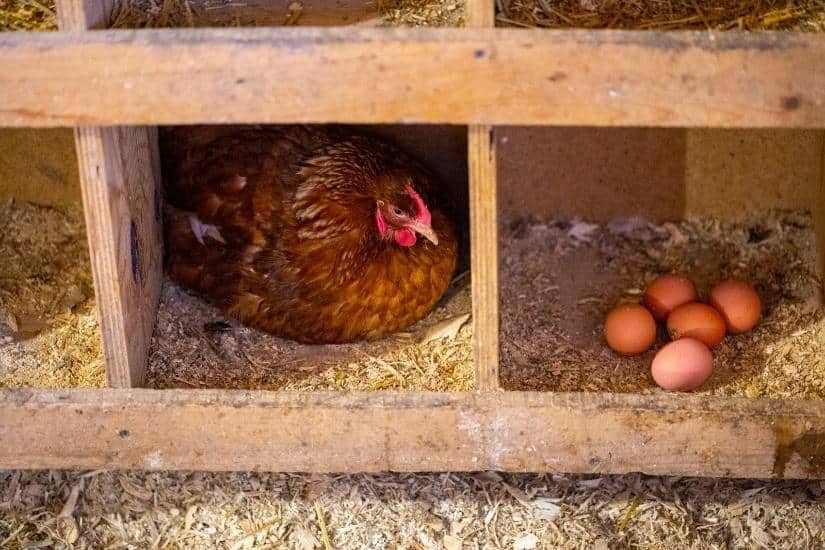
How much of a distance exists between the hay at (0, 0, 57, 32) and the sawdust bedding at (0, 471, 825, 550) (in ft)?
3.45

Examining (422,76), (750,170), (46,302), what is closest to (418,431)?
(422,76)

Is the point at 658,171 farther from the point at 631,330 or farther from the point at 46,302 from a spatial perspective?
the point at 46,302

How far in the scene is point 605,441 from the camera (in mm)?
1818

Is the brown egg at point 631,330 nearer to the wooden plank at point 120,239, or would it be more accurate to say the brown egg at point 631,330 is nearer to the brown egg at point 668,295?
the brown egg at point 668,295

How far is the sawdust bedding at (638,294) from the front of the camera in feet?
6.86

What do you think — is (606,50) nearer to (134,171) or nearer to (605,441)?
(605,441)

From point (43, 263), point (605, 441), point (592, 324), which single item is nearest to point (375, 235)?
point (592, 324)

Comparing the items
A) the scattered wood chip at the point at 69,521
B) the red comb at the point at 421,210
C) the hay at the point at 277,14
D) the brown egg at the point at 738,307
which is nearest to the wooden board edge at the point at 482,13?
the hay at the point at 277,14

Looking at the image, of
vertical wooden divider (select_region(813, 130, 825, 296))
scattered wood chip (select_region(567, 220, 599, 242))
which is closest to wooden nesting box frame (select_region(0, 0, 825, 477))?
vertical wooden divider (select_region(813, 130, 825, 296))

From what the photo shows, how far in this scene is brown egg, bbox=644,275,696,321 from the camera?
2217 millimetres

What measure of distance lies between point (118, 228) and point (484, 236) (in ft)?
2.54

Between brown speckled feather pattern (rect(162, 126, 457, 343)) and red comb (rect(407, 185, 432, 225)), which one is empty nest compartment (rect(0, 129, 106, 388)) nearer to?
brown speckled feather pattern (rect(162, 126, 457, 343))

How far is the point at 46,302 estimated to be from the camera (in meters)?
2.35

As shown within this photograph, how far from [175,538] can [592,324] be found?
1.18 m
